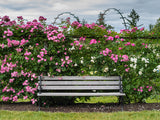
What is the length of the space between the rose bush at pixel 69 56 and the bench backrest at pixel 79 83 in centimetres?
17

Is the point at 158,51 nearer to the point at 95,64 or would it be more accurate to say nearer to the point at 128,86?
the point at 128,86

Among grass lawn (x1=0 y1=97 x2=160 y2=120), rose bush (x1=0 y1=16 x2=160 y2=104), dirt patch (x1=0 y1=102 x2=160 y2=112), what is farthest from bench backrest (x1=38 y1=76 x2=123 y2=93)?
grass lawn (x1=0 y1=97 x2=160 y2=120)

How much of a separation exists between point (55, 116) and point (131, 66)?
2187 mm

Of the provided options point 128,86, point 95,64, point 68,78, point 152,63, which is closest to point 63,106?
point 68,78

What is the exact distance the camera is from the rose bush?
5.54 metres

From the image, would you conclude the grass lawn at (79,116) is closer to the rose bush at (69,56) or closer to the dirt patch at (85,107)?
the dirt patch at (85,107)

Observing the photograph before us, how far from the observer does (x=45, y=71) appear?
220 inches

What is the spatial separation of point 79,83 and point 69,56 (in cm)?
70

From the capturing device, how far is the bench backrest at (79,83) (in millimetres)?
5348

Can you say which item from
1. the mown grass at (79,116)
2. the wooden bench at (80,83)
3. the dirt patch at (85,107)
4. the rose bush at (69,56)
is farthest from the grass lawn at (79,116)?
the rose bush at (69,56)

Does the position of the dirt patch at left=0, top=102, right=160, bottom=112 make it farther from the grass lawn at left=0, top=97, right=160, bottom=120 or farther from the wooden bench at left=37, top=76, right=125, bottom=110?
the grass lawn at left=0, top=97, right=160, bottom=120

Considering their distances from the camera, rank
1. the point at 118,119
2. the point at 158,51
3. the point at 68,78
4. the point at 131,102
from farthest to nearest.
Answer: the point at 131,102, the point at 158,51, the point at 68,78, the point at 118,119

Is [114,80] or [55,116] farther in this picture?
[114,80]

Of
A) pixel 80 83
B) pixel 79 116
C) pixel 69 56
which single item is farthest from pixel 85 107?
pixel 69 56
